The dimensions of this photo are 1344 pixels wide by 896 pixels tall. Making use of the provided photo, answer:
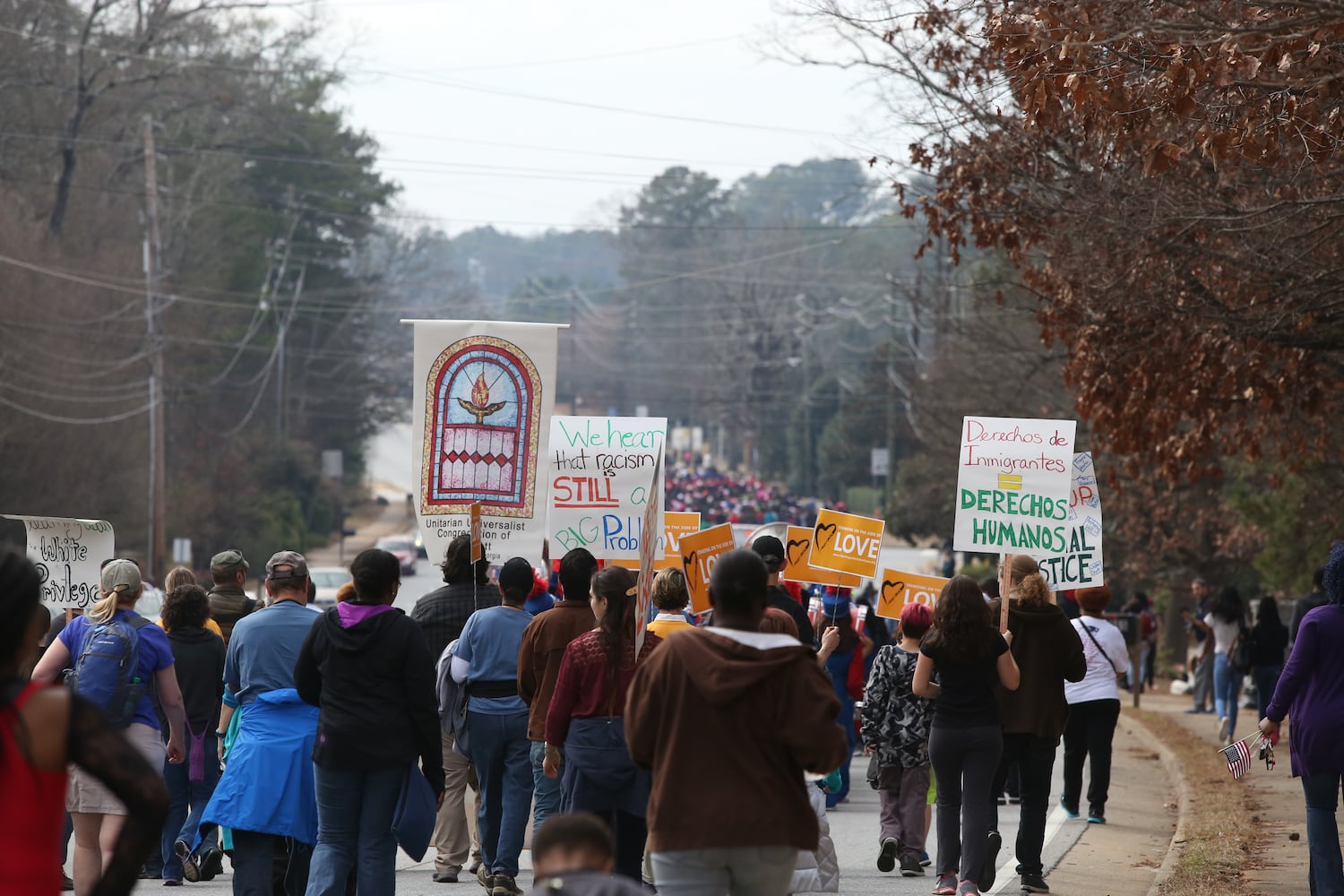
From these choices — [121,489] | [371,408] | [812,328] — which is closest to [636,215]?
[812,328]

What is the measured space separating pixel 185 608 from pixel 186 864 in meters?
1.59

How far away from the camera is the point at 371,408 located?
7981cm

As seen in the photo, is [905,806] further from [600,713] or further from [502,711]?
[600,713]

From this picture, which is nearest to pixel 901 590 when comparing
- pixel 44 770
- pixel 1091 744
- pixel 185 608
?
pixel 1091 744

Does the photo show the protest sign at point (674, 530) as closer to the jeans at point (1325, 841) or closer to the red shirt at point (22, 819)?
the jeans at point (1325, 841)

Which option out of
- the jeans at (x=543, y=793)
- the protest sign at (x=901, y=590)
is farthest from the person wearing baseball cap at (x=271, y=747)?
the protest sign at (x=901, y=590)

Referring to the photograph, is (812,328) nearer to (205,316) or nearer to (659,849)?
(205,316)

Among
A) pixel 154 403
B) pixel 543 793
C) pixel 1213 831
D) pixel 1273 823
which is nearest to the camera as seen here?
pixel 543 793

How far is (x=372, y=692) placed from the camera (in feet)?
23.9

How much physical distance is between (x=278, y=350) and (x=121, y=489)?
23.1 metres

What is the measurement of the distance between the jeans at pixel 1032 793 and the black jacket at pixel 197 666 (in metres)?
4.42

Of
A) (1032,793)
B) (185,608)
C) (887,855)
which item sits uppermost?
(185,608)

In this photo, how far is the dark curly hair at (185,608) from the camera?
961 cm

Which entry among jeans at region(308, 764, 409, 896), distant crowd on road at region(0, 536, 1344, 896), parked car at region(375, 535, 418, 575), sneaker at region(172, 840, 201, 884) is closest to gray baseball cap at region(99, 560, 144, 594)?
distant crowd on road at region(0, 536, 1344, 896)
